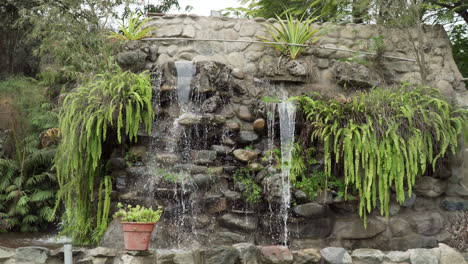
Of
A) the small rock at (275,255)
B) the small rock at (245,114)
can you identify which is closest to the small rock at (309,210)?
the small rock at (275,255)

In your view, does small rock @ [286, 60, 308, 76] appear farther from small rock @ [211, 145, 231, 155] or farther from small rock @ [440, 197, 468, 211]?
small rock @ [440, 197, 468, 211]

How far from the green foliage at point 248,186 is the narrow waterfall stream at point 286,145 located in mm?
345

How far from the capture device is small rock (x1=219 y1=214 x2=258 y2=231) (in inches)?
267

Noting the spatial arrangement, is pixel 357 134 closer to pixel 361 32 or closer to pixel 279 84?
pixel 279 84

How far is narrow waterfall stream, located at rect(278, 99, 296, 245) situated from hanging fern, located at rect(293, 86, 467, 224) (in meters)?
0.25

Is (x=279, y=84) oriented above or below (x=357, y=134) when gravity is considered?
above

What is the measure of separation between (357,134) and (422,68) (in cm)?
231

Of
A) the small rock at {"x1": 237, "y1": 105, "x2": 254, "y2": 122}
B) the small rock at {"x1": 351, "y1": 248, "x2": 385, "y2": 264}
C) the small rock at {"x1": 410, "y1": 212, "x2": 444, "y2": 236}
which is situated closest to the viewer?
the small rock at {"x1": 351, "y1": 248, "x2": 385, "y2": 264}

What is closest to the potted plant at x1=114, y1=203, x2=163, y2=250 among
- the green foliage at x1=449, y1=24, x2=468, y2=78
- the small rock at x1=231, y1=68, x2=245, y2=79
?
the small rock at x1=231, y1=68, x2=245, y2=79

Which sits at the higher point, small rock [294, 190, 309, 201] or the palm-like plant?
the palm-like plant

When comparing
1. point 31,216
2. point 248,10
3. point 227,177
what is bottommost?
point 31,216

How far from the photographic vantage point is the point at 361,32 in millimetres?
9047

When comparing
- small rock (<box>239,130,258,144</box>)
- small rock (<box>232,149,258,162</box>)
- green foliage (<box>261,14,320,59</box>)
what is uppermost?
green foliage (<box>261,14,320,59</box>)

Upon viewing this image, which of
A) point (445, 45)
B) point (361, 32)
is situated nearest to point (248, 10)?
point (361, 32)
